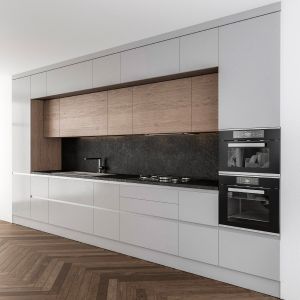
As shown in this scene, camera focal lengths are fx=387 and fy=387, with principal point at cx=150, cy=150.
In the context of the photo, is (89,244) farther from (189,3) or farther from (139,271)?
(189,3)

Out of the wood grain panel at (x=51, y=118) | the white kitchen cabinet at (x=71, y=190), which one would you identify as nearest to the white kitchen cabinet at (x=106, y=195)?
the white kitchen cabinet at (x=71, y=190)

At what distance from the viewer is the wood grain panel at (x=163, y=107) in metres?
4.27

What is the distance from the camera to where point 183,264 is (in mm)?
4078

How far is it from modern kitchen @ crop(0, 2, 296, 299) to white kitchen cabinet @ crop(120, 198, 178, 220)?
1 cm

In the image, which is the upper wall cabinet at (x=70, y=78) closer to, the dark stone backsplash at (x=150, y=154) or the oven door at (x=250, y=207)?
the dark stone backsplash at (x=150, y=154)

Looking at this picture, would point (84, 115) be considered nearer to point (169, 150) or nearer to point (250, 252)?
point (169, 150)

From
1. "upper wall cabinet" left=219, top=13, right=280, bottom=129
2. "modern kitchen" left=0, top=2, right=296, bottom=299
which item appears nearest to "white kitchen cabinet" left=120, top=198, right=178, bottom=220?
"modern kitchen" left=0, top=2, right=296, bottom=299

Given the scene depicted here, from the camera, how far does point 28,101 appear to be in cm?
623

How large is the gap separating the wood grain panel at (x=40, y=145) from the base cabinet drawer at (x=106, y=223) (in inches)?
69.2

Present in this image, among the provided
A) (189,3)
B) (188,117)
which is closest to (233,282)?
(188,117)

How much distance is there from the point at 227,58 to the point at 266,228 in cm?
162

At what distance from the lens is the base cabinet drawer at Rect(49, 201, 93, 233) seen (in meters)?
5.15

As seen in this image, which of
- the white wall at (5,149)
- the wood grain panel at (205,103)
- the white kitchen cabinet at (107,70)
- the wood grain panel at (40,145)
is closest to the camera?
the wood grain panel at (205,103)

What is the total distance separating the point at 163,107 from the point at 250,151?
4.26 ft
